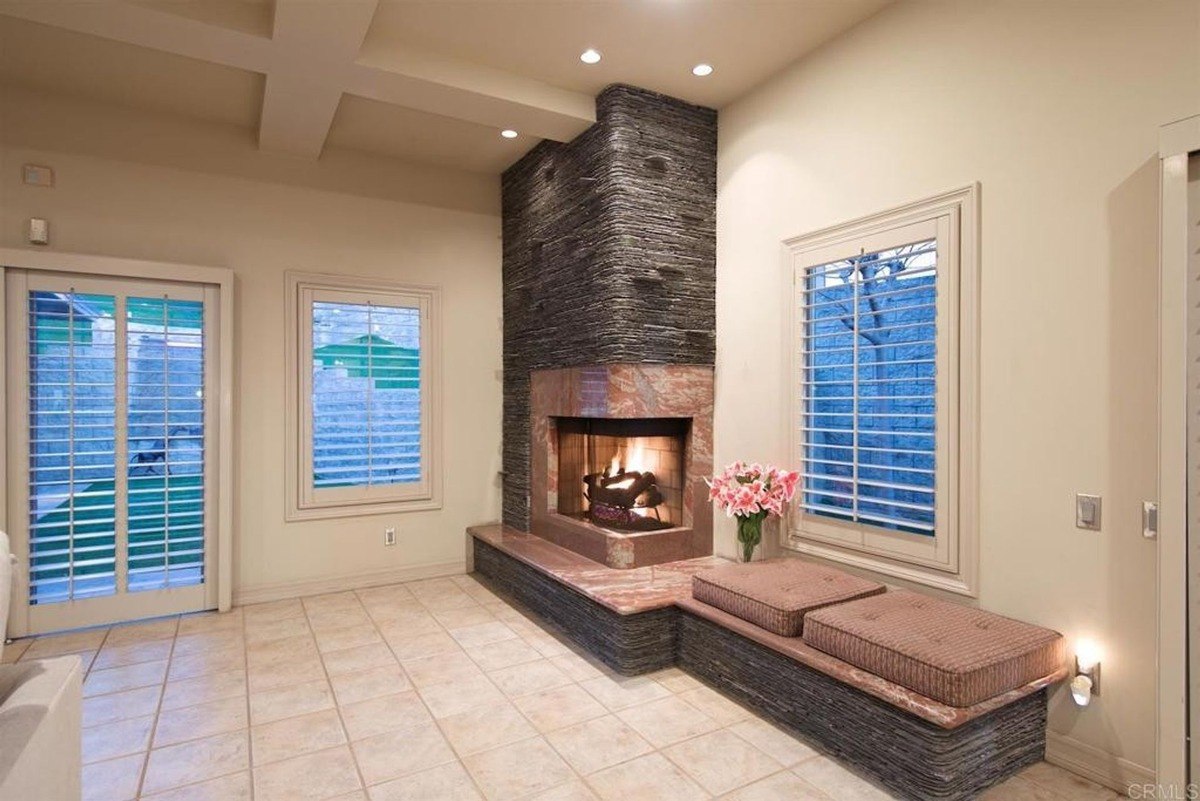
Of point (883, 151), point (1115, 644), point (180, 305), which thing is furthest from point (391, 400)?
point (1115, 644)

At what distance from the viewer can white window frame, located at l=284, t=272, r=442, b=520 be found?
4.27 meters

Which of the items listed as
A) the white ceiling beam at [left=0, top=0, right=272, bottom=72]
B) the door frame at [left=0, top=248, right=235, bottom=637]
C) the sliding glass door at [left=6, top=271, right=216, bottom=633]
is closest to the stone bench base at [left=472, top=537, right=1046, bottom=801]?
the door frame at [left=0, top=248, right=235, bottom=637]

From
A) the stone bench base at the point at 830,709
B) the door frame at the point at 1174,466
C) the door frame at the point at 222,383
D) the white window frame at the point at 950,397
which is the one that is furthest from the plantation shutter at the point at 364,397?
the door frame at the point at 1174,466

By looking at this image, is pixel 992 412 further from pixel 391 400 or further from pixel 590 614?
pixel 391 400

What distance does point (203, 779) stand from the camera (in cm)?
221

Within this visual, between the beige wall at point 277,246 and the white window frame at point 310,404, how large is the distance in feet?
0.24

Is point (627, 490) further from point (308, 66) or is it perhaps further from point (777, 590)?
point (308, 66)

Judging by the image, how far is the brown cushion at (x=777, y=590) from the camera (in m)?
2.59

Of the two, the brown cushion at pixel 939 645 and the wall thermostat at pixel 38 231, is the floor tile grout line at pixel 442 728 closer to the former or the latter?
the brown cushion at pixel 939 645

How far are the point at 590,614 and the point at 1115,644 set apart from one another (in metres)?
2.14

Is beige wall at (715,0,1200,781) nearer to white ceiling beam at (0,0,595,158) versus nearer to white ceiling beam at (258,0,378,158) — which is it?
white ceiling beam at (0,0,595,158)

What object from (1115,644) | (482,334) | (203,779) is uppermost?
(482,334)

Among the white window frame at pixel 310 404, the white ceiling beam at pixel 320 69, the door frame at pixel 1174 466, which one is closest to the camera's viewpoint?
the door frame at pixel 1174 466

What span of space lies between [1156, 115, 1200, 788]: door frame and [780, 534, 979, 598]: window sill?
679 mm
